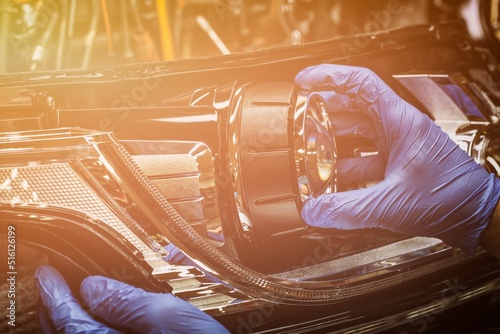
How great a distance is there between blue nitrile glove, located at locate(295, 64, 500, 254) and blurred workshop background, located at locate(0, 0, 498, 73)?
0.49 m

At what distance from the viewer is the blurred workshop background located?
1.09 metres

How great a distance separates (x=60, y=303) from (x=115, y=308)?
9 centimetres

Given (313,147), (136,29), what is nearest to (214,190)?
(313,147)

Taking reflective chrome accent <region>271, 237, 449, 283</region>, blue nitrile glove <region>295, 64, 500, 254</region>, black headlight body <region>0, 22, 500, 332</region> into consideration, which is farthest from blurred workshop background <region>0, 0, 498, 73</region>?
reflective chrome accent <region>271, 237, 449, 283</region>

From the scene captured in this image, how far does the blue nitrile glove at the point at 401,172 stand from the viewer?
37.9 inches

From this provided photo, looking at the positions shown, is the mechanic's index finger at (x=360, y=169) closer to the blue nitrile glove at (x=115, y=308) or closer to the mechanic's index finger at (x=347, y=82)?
the mechanic's index finger at (x=347, y=82)

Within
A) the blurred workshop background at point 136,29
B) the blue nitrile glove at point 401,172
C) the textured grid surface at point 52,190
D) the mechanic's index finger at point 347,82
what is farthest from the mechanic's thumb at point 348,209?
the blurred workshop background at point 136,29

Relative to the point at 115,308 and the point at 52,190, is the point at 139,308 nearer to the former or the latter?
the point at 115,308

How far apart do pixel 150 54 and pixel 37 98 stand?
48 cm

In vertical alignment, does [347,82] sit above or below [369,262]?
above

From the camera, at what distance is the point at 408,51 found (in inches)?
42.0

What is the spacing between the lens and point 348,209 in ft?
3.11

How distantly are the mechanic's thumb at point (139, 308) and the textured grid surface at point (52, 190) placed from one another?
116mm

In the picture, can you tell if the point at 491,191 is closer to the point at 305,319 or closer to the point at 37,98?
the point at 305,319
